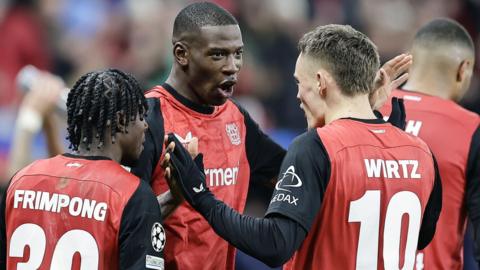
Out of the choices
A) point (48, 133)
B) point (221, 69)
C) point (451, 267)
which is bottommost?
point (451, 267)

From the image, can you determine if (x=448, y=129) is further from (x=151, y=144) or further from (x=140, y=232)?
(x=140, y=232)

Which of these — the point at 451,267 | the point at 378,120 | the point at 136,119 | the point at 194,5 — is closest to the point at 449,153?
the point at 451,267

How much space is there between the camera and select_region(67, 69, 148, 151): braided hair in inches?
199

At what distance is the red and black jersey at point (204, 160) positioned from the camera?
5656 mm

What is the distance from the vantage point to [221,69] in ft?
19.0

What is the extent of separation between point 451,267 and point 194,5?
91.4 inches

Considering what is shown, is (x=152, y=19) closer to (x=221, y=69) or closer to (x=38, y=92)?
(x=38, y=92)

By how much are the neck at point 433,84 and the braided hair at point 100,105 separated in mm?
2518

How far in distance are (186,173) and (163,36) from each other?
23.6 feet

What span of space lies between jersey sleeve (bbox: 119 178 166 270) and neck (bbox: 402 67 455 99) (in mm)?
2689

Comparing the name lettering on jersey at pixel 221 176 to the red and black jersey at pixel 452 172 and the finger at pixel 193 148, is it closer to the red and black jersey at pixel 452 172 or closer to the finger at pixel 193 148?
the finger at pixel 193 148

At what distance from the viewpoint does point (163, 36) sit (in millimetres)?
12094

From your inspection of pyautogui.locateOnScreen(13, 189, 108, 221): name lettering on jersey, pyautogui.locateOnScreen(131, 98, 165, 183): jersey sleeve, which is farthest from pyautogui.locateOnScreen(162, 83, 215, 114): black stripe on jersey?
pyautogui.locateOnScreen(13, 189, 108, 221): name lettering on jersey

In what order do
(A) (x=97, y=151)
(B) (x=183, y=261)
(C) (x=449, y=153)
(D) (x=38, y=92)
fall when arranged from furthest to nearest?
(D) (x=38, y=92)
(C) (x=449, y=153)
(B) (x=183, y=261)
(A) (x=97, y=151)
